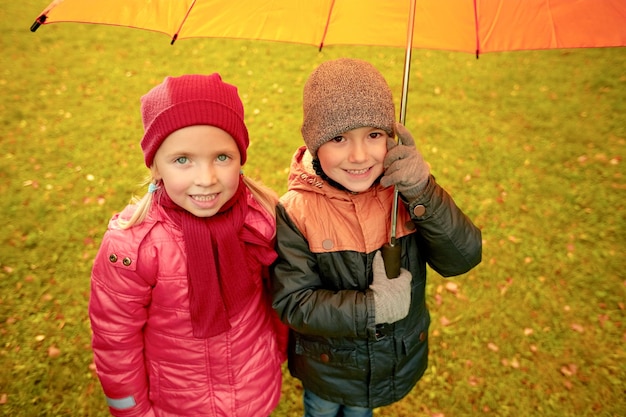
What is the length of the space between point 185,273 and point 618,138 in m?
5.68

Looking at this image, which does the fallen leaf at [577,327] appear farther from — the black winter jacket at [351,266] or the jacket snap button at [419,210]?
the jacket snap button at [419,210]

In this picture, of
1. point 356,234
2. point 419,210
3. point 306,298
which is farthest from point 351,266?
point 419,210

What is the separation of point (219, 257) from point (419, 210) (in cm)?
83

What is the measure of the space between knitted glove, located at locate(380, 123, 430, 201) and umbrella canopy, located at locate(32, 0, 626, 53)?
23.6 inches

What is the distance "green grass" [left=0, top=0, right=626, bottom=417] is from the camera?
3.40 m

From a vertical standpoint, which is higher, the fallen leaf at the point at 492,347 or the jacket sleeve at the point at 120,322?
the jacket sleeve at the point at 120,322

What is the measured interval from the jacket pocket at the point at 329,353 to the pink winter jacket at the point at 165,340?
19 centimetres

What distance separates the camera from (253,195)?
6.93 ft

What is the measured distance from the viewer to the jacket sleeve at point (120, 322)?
1.83 metres

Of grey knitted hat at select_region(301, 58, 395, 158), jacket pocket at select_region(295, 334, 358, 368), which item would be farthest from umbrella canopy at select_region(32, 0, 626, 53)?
jacket pocket at select_region(295, 334, 358, 368)

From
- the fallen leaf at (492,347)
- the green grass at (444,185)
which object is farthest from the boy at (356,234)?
the fallen leaf at (492,347)

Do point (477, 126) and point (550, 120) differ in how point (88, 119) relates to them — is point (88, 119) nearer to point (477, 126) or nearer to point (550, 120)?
point (477, 126)

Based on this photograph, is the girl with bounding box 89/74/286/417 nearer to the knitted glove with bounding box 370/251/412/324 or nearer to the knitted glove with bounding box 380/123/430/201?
the knitted glove with bounding box 370/251/412/324

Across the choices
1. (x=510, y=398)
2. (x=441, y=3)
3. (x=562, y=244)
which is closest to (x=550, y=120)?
(x=562, y=244)
